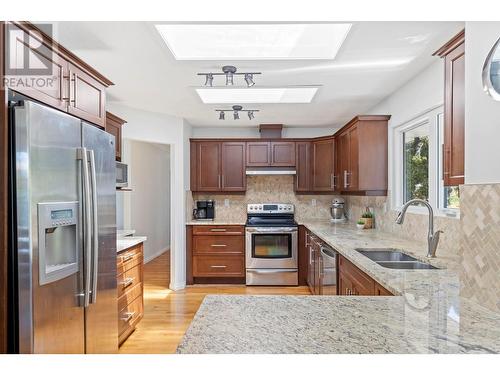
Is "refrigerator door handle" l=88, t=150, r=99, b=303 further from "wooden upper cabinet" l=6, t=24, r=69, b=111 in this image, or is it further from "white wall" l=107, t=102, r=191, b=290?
"white wall" l=107, t=102, r=191, b=290

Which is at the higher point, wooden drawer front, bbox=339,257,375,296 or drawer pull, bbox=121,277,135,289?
wooden drawer front, bbox=339,257,375,296

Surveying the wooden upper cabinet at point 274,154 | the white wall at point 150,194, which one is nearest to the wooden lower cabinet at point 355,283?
the wooden upper cabinet at point 274,154

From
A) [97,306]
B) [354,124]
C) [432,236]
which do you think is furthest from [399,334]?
[354,124]

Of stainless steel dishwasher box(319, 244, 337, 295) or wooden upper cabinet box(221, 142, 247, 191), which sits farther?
wooden upper cabinet box(221, 142, 247, 191)

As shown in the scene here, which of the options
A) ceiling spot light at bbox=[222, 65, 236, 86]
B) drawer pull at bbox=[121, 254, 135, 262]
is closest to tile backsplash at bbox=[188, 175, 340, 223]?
drawer pull at bbox=[121, 254, 135, 262]

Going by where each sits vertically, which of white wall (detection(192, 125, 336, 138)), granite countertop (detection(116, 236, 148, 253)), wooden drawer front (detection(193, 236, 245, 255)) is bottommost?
wooden drawer front (detection(193, 236, 245, 255))

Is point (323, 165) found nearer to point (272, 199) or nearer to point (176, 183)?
point (272, 199)

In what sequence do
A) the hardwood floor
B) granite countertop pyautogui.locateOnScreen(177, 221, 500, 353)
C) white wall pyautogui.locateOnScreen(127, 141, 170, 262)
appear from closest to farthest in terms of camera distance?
granite countertop pyautogui.locateOnScreen(177, 221, 500, 353) < the hardwood floor < white wall pyautogui.locateOnScreen(127, 141, 170, 262)

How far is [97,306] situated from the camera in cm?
214

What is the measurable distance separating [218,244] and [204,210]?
0.69 m

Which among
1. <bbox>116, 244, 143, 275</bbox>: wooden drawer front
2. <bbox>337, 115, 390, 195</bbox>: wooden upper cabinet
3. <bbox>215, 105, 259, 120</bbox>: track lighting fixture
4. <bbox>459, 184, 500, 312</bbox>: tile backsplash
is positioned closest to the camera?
<bbox>459, 184, 500, 312</bbox>: tile backsplash

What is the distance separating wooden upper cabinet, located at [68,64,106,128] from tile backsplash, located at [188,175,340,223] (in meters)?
A: 3.11

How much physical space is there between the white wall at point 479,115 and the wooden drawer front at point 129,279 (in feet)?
8.43

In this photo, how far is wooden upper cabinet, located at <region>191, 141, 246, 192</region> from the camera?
17.1ft
